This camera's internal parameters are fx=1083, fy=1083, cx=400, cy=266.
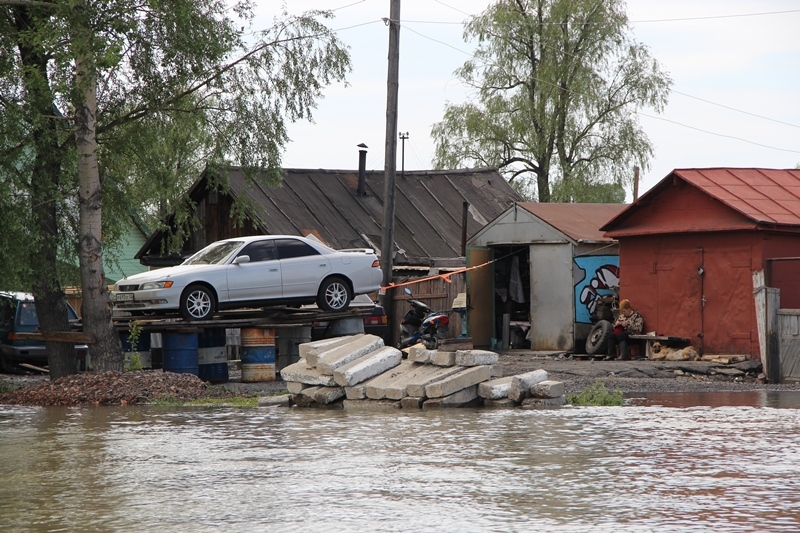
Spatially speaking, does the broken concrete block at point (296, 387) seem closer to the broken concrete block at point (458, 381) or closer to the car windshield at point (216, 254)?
the broken concrete block at point (458, 381)

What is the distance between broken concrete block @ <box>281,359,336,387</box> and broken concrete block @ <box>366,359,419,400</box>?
62 cm

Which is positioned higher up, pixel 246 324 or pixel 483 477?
pixel 246 324

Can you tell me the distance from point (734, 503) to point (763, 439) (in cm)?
384

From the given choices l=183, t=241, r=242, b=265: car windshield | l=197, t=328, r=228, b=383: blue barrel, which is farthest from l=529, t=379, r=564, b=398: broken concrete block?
l=183, t=241, r=242, b=265: car windshield

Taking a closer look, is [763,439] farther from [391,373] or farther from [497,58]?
[497,58]

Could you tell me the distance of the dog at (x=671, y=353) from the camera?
2377 centimetres

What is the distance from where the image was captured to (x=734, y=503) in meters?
7.98

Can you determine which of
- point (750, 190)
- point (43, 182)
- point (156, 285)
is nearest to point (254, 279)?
point (156, 285)

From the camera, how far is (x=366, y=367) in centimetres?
1641

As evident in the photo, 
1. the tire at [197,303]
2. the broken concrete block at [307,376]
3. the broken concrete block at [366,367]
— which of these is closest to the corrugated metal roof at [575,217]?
the tire at [197,303]

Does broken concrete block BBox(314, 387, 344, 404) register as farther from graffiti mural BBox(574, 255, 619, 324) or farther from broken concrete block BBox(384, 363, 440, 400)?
graffiti mural BBox(574, 255, 619, 324)

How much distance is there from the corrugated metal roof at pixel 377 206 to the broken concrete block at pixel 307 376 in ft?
43.4

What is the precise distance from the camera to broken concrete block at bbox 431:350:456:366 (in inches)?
626

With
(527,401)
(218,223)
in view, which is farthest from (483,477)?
(218,223)
